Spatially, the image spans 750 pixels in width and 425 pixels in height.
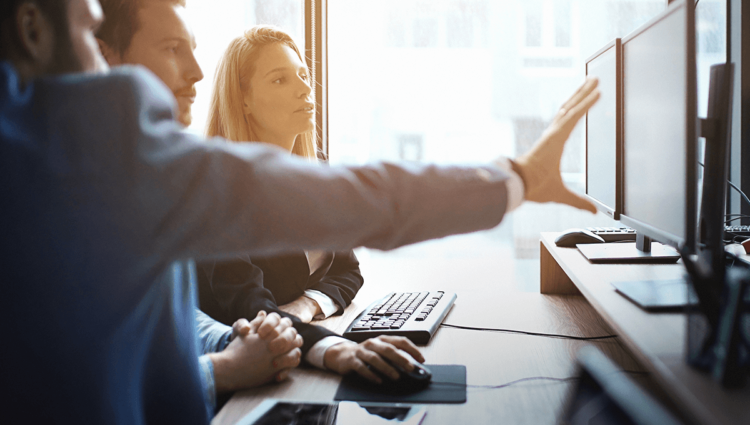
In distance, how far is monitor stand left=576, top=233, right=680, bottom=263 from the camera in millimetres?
1236

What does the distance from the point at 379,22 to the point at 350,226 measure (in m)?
2.10

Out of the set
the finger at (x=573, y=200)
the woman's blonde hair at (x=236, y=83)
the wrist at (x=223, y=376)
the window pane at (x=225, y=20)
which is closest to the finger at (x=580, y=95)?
the finger at (x=573, y=200)

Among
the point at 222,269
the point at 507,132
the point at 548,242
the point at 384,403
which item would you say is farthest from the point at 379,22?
the point at 384,403

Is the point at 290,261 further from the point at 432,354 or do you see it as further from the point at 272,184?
the point at 272,184

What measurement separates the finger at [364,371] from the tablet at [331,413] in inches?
2.4

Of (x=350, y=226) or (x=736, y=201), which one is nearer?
(x=350, y=226)

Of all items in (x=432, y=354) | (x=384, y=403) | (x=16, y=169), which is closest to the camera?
(x=16, y=169)

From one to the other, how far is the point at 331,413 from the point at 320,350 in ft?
0.68

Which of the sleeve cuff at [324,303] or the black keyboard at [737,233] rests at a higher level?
the black keyboard at [737,233]

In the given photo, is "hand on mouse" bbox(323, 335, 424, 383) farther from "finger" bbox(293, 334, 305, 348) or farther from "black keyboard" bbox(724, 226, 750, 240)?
"black keyboard" bbox(724, 226, 750, 240)

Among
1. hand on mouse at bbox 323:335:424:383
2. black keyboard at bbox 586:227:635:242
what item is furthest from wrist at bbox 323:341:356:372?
black keyboard at bbox 586:227:635:242

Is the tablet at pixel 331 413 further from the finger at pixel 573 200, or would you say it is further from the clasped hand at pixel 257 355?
the finger at pixel 573 200

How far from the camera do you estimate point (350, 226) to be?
1.59 ft

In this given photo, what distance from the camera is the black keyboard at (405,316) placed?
1.07 meters
